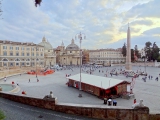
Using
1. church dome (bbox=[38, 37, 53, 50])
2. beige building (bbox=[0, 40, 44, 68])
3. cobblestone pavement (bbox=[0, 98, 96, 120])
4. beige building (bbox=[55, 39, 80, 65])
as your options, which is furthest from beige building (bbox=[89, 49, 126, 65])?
cobblestone pavement (bbox=[0, 98, 96, 120])

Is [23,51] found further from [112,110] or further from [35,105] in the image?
[112,110]

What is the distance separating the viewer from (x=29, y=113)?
9.52 m

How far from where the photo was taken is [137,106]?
826 cm

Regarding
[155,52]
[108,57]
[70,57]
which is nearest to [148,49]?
[155,52]

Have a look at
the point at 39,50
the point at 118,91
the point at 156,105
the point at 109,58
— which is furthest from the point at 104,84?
the point at 109,58

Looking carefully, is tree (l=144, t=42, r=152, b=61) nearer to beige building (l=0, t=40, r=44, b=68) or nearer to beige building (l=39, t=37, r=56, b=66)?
beige building (l=39, t=37, r=56, b=66)

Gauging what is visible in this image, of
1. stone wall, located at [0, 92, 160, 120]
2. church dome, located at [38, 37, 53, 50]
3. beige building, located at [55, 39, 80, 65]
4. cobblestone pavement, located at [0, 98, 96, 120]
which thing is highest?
church dome, located at [38, 37, 53, 50]

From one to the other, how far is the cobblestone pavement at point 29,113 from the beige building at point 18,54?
44.8 metres

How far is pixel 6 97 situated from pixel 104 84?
9.76m

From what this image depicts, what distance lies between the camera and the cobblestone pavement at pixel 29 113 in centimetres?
886

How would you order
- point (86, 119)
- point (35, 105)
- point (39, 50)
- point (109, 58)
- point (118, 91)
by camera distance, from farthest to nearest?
point (109, 58) → point (39, 50) → point (118, 91) → point (35, 105) → point (86, 119)

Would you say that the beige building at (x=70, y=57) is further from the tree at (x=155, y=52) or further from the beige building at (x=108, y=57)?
the tree at (x=155, y=52)

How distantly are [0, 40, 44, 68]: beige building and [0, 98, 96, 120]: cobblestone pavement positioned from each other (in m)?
44.8

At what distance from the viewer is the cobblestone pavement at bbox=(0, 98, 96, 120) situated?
8.86 m
